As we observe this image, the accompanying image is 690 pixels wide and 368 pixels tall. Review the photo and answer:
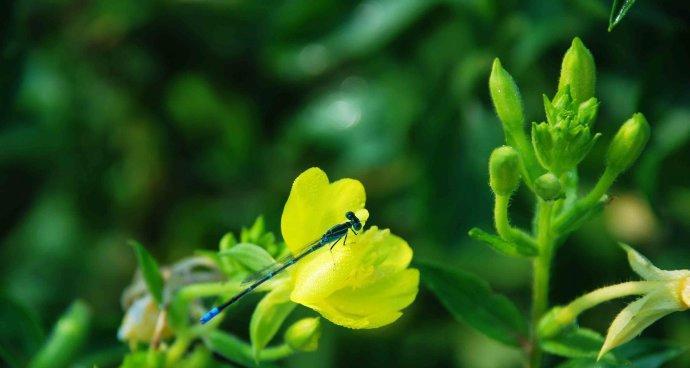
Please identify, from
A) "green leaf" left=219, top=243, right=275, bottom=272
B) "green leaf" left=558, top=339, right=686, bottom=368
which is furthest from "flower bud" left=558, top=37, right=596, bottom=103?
"green leaf" left=219, top=243, right=275, bottom=272

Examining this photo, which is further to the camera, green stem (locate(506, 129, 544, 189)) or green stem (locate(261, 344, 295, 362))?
green stem (locate(261, 344, 295, 362))

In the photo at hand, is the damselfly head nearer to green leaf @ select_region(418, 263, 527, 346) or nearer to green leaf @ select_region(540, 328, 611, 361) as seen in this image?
green leaf @ select_region(418, 263, 527, 346)

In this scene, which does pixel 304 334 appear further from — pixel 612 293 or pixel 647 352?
pixel 647 352

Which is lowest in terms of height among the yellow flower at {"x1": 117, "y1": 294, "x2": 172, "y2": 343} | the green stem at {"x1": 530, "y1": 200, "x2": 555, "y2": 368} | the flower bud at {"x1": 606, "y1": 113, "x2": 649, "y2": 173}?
the green stem at {"x1": 530, "y1": 200, "x2": 555, "y2": 368}

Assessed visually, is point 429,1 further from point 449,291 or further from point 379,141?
point 449,291

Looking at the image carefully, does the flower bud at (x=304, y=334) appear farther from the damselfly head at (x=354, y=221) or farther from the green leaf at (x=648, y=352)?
the green leaf at (x=648, y=352)

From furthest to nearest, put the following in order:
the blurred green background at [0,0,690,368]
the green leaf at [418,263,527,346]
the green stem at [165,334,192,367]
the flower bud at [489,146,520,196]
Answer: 1. the blurred green background at [0,0,690,368]
2. the green stem at [165,334,192,367]
3. the green leaf at [418,263,527,346]
4. the flower bud at [489,146,520,196]

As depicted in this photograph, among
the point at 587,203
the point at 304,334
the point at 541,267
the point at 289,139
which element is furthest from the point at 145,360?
the point at 289,139
